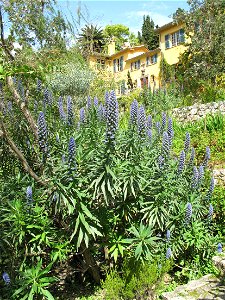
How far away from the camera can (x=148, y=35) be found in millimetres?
45344

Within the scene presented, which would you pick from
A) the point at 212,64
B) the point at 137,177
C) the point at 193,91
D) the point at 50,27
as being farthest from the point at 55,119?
the point at 212,64

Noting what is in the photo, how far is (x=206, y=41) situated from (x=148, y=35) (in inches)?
1212

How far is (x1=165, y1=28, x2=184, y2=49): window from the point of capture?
2575 centimetres

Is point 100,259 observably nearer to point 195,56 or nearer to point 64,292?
point 64,292

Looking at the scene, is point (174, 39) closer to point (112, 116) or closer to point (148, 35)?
point (148, 35)

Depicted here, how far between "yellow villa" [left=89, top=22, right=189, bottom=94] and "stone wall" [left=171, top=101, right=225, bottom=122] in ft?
23.4

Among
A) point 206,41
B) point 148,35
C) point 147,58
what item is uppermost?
point 148,35

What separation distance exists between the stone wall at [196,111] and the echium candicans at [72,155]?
25.2ft

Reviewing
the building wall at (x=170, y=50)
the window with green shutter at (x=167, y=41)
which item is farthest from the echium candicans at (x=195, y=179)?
the window with green shutter at (x=167, y=41)

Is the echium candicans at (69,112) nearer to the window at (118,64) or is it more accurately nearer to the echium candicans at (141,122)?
the echium candicans at (141,122)

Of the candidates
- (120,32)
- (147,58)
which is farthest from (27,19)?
(120,32)

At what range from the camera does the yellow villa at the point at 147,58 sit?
25.8 metres

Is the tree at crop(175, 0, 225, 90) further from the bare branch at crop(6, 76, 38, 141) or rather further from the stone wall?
the bare branch at crop(6, 76, 38, 141)

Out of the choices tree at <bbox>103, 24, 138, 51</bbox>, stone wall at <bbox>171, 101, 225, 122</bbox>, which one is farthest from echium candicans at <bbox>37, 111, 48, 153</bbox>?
tree at <bbox>103, 24, 138, 51</bbox>
